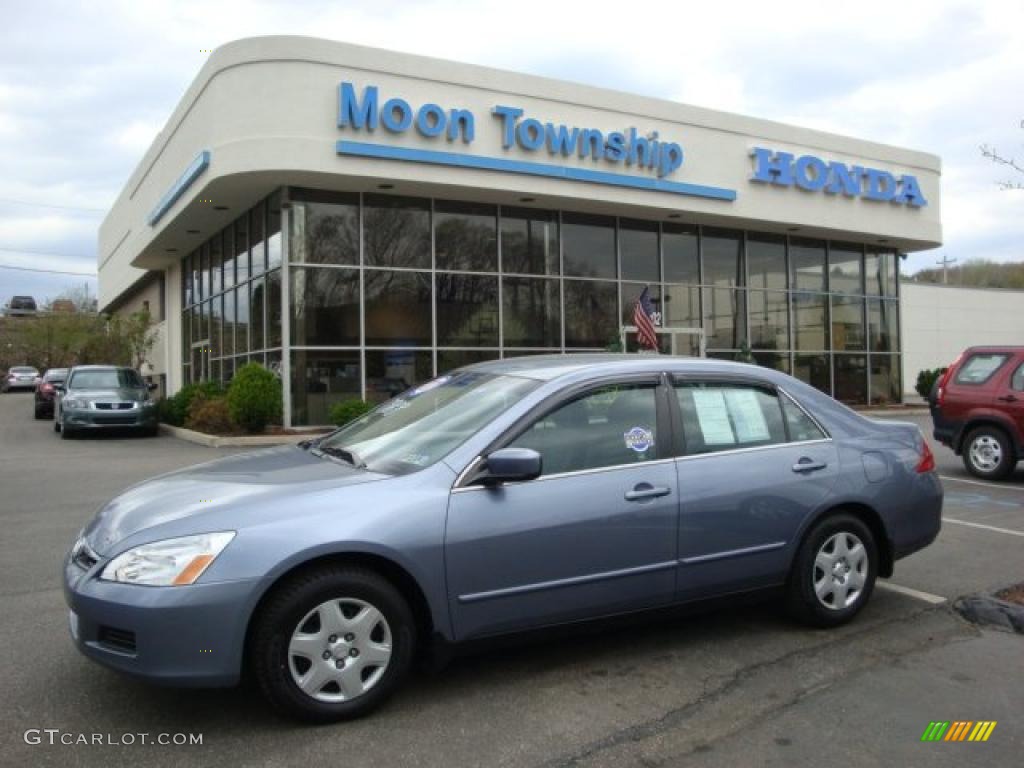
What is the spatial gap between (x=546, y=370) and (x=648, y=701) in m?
1.71

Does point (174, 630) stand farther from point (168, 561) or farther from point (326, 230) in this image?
→ point (326, 230)

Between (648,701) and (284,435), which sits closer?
(648,701)

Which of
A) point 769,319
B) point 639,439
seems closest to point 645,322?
point 769,319

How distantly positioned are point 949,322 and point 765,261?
1702 centimetres

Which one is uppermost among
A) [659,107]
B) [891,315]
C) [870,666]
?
[659,107]

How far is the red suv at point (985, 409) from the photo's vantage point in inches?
392

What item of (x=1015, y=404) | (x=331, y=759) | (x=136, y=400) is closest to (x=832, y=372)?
(x=1015, y=404)

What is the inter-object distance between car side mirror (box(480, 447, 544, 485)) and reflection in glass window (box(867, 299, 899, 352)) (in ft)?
76.7

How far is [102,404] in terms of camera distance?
54.1 feet

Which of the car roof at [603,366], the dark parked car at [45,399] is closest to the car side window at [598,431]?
the car roof at [603,366]

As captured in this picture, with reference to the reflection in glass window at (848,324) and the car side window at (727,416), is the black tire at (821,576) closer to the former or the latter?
the car side window at (727,416)

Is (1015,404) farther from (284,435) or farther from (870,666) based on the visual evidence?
(284,435)

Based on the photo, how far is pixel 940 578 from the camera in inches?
225

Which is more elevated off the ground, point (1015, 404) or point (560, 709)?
point (1015, 404)
